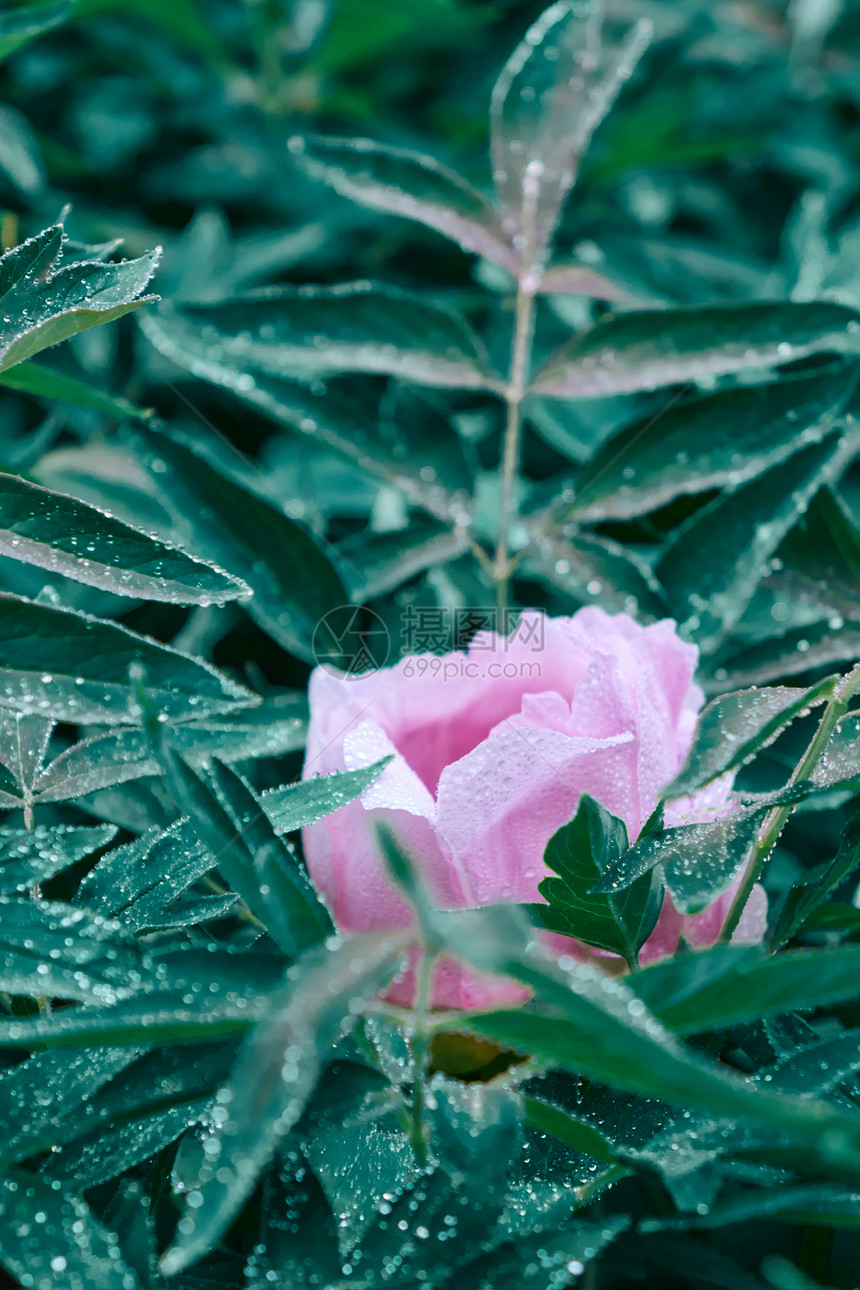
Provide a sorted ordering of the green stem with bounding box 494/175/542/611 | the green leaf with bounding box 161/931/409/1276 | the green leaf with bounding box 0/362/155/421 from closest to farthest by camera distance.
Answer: the green leaf with bounding box 161/931/409/1276 → the green leaf with bounding box 0/362/155/421 → the green stem with bounding box 494/175/542/611

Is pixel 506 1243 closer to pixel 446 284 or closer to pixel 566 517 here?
pixel 566 517

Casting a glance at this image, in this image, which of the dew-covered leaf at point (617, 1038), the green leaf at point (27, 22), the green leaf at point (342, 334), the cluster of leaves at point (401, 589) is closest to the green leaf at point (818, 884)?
the cluster of leaves at point (401, 589)

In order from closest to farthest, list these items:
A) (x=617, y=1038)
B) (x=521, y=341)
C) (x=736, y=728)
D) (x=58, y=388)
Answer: (x=617, y=1038) < (x=736, y=728) < (x=58, y=388) < (x=521, y=341)

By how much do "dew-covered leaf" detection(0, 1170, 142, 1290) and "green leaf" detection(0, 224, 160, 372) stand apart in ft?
0.85

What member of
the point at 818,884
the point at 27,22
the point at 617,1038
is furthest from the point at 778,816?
the point at 27,22

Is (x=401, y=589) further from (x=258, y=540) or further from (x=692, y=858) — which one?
(x=692, y=858)

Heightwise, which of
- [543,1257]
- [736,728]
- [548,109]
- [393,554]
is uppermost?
[548,109]

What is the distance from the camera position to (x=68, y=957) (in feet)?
0.97

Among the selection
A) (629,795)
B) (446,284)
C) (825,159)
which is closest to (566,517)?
(629,795)

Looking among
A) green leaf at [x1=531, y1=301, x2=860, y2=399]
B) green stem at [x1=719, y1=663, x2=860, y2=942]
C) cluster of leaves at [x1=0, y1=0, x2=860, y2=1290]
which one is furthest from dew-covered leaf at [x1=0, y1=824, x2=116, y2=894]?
green leaf at [x1=531, y1=301, x2=860, y2=399]

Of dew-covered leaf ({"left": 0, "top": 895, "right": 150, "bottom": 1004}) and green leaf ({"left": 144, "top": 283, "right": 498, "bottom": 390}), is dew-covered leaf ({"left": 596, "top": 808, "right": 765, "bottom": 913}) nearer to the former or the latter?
dew-covered leaf ({"left": 0, "top": 895, "right": 150, "bottom": 1004})

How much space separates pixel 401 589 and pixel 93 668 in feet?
0.72

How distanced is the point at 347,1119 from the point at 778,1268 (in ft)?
0.39

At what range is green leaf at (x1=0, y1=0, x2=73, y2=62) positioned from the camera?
0.50 metres
